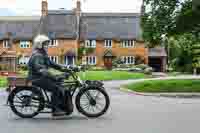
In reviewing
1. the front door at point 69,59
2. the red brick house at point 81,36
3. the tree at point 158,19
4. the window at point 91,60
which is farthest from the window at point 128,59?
the tree at point 158,19

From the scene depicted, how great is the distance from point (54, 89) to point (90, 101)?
89cm

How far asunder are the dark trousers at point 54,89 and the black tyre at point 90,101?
45cm

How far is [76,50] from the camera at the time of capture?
6988 cm

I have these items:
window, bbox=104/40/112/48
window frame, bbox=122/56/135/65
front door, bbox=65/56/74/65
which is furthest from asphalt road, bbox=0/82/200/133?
window, bbox=104/40/112/48

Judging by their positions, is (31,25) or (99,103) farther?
(31,25)

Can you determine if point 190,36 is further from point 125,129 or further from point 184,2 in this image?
point 125,129

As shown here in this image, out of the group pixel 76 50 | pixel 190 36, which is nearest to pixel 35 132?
pixel 190 36

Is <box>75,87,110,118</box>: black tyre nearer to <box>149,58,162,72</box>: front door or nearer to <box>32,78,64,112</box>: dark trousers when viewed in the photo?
<box>32,78,64,112</box>: dark trousers

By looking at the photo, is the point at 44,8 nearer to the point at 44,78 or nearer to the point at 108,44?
the point at 108,44

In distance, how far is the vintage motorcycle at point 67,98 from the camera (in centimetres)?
1055

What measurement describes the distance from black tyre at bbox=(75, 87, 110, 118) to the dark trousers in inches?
17.9

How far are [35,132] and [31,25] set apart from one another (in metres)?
65.0

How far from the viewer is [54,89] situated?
34.3ft

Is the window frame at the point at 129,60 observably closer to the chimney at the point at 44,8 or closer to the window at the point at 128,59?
the window at the point at 128,59
